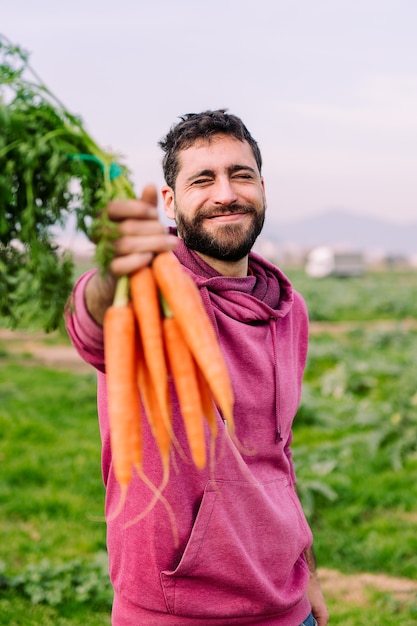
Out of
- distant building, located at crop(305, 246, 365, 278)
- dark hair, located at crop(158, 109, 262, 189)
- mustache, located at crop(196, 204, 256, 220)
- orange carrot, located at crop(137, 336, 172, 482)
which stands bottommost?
distant building, located at crop(305, 246, 365, 278)

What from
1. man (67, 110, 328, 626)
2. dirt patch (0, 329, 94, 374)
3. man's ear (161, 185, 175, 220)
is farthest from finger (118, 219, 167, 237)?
dirt patch (0, 329, 94, 374)

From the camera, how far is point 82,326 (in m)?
1.87

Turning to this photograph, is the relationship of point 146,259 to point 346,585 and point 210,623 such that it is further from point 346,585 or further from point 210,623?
point 346,585

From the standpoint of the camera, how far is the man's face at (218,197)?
240 cm

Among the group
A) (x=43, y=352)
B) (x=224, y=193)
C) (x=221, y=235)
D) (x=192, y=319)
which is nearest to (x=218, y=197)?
(x=224, y=193)

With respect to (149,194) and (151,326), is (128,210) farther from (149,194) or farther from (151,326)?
(151,326)

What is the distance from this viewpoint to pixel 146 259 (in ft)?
5.36

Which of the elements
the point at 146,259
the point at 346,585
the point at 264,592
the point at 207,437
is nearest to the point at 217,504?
the point at 207,437

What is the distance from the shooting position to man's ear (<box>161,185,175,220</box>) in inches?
104

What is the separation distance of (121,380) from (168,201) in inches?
43.2

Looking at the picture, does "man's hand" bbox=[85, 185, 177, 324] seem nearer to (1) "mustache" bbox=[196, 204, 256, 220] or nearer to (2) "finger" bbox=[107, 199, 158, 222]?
(2) "finger" bbox=[107, 199, 158, 222]

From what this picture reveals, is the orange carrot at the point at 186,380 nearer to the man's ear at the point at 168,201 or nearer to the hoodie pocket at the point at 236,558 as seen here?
the hoodie pocket at the point at 236,558

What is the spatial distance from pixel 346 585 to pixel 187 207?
12.0 feet

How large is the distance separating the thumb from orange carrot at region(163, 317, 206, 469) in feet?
1.02
